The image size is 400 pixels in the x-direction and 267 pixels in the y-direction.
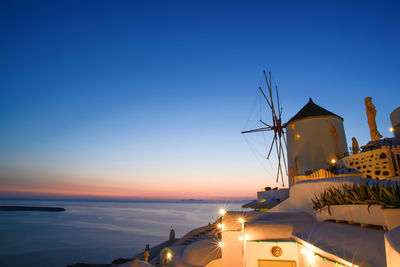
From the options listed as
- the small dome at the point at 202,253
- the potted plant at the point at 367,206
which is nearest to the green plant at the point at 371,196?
the potted plant at the point at 367,206

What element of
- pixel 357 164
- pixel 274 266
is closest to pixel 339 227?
pixel 274 266

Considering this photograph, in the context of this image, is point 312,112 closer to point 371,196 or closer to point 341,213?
point 341,213

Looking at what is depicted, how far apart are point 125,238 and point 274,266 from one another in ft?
146

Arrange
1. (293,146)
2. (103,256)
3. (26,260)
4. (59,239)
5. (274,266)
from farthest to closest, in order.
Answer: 1. (59,239)
2. (103,256)
3. (26,260)
4. (293,146)
5. (274,266)

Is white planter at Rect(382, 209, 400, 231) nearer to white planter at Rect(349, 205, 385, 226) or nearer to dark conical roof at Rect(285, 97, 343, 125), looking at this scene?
white planter at Rect(349, 205, 385, 226)

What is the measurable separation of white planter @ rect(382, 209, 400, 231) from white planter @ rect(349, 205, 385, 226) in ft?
0.63

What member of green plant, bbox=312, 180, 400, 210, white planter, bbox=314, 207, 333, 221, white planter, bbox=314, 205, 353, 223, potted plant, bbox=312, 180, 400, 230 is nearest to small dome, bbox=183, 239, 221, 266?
white planter, bbox=314, 207, 333, 221

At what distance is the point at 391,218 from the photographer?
14.9 feet

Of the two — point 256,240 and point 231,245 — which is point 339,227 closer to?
point 256,240

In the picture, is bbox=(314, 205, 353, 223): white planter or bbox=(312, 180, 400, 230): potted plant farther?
bbox=(314, 205, 353, 223): white planter

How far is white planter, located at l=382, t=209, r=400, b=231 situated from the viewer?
448cm

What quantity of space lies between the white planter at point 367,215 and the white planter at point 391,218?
19cm

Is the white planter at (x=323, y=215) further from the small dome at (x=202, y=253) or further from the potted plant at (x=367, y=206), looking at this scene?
the small dome at (x=202, y=253)

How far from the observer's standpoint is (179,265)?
11141 millimetres
